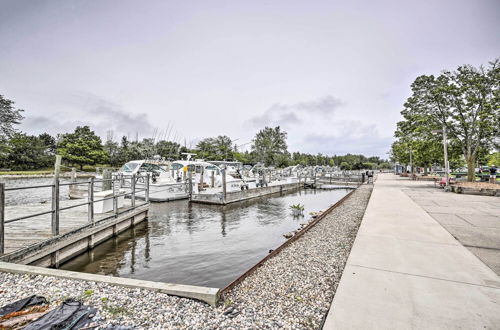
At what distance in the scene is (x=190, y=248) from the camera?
748 centimetres

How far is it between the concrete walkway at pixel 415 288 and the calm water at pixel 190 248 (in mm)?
2744

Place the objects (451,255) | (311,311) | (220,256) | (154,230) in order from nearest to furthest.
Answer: (311,311) < (451,255) < (220,256) < (154,230)

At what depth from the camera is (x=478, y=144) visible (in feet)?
56.1

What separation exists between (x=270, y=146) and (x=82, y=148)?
55603 millimetres

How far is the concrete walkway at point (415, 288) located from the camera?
2568mm

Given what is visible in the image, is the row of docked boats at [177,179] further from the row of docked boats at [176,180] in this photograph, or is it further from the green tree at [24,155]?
the green tree at [24,155]

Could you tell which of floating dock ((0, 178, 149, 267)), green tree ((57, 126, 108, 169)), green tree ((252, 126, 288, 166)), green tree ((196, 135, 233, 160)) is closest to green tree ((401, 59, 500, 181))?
floating dock ((0, 178, 149, 267))

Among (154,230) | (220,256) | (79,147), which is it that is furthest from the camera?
(79,147)

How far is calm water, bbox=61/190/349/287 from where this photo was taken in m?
5.70

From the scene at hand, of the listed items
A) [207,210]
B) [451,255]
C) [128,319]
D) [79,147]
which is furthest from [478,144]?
[79,147]

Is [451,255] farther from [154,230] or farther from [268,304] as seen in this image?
[154,230]

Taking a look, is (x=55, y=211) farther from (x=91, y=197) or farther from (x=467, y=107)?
(x=467, y=107)

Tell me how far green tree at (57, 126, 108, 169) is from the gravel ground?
6035cm

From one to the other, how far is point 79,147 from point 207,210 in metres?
52.4
